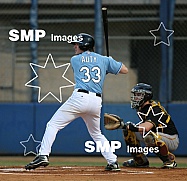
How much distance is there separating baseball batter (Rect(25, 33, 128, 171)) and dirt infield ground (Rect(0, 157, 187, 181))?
0.68 feet

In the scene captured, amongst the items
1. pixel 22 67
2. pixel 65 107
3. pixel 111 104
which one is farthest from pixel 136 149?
pixel 22 67

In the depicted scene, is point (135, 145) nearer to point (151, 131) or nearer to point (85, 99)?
point (151, 131)

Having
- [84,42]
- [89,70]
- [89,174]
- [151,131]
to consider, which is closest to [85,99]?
[89,70]

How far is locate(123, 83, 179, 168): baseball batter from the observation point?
818 cm

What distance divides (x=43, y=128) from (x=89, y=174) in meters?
4.09

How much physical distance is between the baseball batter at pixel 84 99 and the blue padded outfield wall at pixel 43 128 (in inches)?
141

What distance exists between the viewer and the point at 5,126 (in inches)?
454

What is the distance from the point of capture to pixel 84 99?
24.6ft

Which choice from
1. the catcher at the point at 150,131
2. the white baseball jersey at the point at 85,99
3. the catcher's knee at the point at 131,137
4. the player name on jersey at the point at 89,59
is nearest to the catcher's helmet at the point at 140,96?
the catcher at the point at 150,131

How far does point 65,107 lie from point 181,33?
458 centimetres

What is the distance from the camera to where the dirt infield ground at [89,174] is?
6881 millimetres

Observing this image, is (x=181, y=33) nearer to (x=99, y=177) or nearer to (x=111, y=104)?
(x=111, y=104)

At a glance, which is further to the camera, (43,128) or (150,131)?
(43,128)

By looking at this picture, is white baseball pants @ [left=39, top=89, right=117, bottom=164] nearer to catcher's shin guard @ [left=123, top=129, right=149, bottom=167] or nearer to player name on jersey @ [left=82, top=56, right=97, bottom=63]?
player name on jersey @ [left=82, top=56, right=97, bottom=63]
